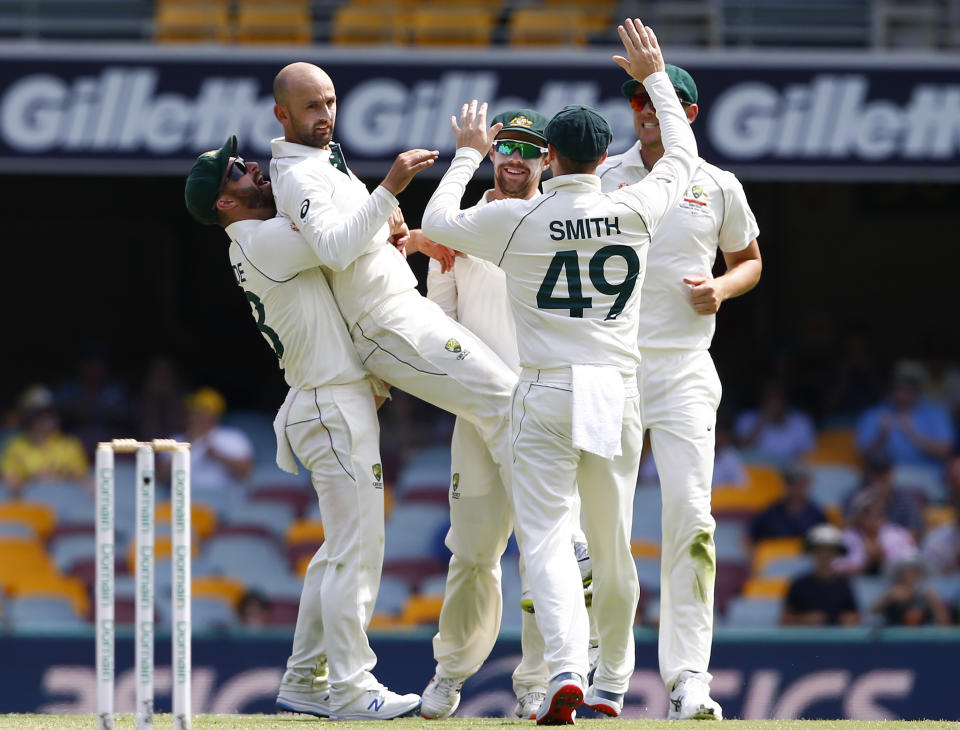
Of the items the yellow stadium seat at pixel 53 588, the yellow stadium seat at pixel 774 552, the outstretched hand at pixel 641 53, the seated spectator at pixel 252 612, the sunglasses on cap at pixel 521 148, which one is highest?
the outstretched hand at pixel 641 53

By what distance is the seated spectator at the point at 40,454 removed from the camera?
11.6 metres

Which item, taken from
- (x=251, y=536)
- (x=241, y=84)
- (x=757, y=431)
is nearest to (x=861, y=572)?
(x=757, y=431)

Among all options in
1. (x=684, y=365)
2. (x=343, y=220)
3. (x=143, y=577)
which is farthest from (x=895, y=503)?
A: (x=143, y=577)

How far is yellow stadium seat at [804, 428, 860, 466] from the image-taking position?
11.9 metres

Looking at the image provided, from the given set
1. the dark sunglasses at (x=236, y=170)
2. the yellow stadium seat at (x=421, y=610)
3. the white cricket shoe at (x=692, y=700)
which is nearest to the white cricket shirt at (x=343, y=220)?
the dark sunglasses at (x=236, y=170)

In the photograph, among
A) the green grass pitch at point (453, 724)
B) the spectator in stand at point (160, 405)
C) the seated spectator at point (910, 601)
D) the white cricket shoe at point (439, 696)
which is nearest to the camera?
the green grass pitch at point (453, 724)

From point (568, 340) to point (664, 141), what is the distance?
0.81 meters

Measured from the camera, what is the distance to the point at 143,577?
400 centimetres

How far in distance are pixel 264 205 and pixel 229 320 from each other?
26.5ft

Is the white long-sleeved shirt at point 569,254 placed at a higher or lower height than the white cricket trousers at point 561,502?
higher

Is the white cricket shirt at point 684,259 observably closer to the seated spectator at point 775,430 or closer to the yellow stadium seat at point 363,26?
the yellow stadium seat at point 363,26

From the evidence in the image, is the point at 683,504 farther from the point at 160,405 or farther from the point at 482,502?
the point at 160,405

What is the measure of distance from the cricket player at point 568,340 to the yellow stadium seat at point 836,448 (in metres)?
7.11

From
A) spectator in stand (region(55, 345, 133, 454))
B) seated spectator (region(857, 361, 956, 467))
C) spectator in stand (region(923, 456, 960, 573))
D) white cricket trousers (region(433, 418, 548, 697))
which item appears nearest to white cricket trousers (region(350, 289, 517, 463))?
white cricket trousers (region(433, 418, 548, 697))
